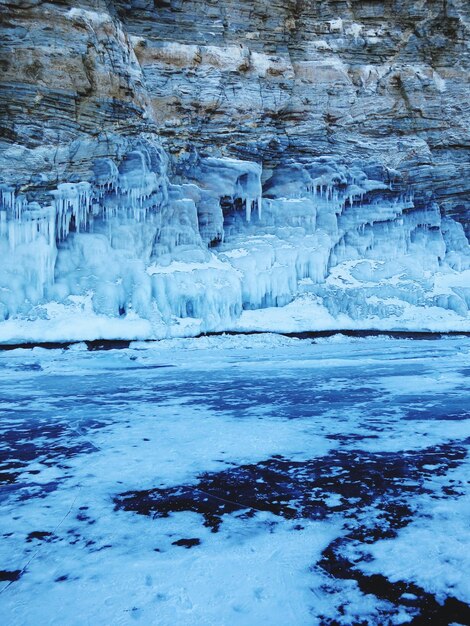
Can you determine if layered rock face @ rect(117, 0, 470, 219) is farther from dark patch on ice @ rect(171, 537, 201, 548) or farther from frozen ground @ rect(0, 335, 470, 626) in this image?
dark patch on ice @ rect(171, 537, 201, 548)

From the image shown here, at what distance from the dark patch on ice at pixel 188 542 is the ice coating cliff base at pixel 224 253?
15825mm

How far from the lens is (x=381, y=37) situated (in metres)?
24.0

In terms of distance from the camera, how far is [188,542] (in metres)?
2.32

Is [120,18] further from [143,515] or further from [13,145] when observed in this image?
[143,515]

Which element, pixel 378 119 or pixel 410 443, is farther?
pixel 378 119

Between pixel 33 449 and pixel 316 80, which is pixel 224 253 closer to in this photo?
pixel 316 80

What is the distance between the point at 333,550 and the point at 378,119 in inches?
1003

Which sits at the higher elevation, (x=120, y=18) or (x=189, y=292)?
(x=120, y=18)

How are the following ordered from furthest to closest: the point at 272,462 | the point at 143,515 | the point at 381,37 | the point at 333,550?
1. the point at 381,37
2. the point at 272,462
3. the point at 143,515
4. the point at 333,550

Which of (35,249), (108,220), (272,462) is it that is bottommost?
(272,462)

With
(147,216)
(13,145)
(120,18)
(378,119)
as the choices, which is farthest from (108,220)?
(378,119)

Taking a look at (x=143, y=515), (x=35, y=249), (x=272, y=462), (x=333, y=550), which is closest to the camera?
(x=333, y=550)

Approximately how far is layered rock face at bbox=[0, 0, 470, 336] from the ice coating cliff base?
0.27 feet

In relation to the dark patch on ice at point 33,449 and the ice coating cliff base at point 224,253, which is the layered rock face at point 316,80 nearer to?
the ice coating cliff base at point 224,253
